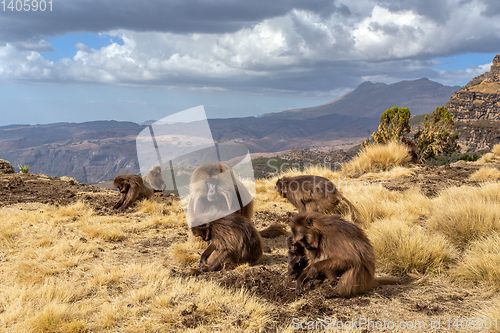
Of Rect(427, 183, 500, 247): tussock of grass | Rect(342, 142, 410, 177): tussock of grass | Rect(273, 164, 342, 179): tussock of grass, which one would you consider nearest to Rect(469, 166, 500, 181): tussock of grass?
Rect(342, 142, 410, 177): tussock of grass

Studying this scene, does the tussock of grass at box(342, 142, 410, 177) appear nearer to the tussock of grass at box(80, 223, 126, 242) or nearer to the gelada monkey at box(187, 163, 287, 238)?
the gelada monkey at box(187, 163, 287, 238)

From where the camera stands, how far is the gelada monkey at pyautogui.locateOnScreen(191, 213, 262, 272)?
5.61 metres

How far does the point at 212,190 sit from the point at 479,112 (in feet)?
396

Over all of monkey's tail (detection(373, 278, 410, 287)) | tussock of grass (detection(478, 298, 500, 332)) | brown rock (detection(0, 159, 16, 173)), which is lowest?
monkey's tail (detection(373, 278, 410, 287))

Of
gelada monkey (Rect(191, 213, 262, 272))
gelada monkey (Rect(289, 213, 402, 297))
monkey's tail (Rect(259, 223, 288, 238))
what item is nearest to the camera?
gelada monkey (Rect(289, 213, 402, 297))

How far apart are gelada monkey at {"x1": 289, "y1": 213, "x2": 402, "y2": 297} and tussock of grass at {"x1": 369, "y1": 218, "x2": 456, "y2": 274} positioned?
833 millimetres

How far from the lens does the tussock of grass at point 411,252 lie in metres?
5.41

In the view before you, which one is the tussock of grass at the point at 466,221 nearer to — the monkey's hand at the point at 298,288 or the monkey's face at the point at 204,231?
the monkey's hand at the point at 298,288

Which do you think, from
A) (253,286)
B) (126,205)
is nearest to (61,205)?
(126,205)

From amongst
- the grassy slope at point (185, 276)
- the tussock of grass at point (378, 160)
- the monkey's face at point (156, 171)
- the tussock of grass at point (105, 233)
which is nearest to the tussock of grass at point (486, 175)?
the tussock of grass at point (378, 160)

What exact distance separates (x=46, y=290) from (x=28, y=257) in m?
1.95

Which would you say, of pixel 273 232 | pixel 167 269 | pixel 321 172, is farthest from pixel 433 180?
pixel 167 269

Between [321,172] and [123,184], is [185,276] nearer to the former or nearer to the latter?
[123,184]

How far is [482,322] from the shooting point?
370 centimetres
